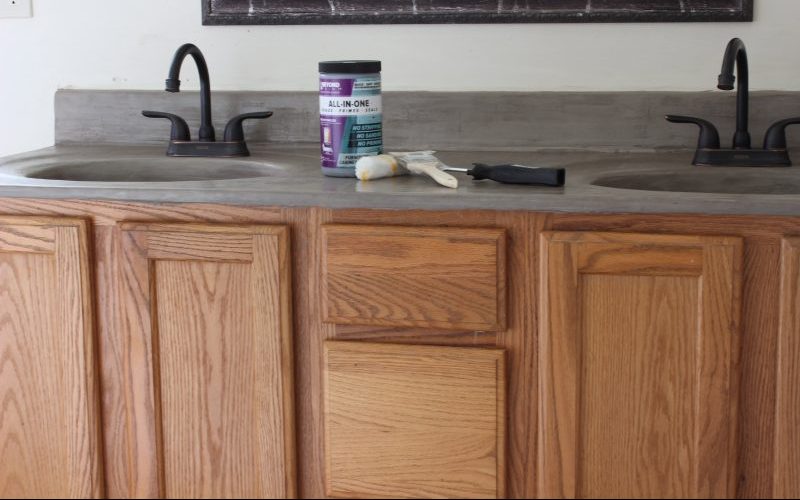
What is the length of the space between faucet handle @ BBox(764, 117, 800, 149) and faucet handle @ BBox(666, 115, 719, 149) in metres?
0.09

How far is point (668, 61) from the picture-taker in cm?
206

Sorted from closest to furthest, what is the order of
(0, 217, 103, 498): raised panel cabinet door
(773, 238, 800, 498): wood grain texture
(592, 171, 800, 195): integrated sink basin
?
(773, 238, 800, 498): wood grain texture < (0, 217, 103, 498): raised panel cabinet door < (592, 171, 800, 195): integrated sink basin

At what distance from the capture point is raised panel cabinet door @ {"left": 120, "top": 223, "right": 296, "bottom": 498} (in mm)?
1636

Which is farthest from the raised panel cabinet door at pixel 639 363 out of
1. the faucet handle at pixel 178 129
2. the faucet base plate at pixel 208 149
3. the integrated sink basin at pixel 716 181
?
the faucet handle at pixel 178 129

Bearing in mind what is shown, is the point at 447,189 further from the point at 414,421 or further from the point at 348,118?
the point at 414,421

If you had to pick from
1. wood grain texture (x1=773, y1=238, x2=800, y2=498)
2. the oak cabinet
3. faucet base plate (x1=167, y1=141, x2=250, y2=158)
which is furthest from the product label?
wood grain texture (x1=773, y1=238, x2=800, y2=498)

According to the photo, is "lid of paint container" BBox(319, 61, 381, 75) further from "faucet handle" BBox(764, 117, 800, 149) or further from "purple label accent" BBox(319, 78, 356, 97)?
"faucet handle" BBox(764, 117, 800, 149)

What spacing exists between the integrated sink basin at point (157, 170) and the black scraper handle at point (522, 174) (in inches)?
21.1

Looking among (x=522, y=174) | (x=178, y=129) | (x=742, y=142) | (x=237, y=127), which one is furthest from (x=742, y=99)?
(x=178, y=129)

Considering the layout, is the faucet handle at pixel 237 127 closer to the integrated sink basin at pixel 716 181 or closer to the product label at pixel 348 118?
the product label at pixel 348 118

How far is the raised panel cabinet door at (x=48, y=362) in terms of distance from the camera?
1689 mm

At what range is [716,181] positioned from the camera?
73.7 inches

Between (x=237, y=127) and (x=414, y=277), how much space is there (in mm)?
670

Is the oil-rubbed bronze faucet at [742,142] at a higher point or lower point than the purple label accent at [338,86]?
lower
